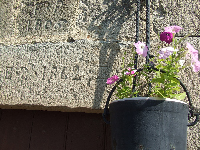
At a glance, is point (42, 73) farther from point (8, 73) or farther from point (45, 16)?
point (45, 16)

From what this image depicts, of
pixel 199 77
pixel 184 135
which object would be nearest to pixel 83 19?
pixel 199 77

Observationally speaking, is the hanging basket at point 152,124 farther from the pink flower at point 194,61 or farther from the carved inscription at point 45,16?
the carved inscription at point 45,16

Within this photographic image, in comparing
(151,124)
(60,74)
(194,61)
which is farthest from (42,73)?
(194,61)

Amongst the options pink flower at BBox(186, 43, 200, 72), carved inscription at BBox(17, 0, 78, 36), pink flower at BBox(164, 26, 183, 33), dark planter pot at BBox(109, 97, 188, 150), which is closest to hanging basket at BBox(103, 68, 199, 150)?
dark planter pot at BBox(109, 97, 188, 150)

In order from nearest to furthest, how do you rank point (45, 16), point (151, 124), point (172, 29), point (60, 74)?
1. point (151, 124)
2. point (172, 29)
3. point (60, 74)
4. point (45, 16)

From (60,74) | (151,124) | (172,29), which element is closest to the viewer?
(151,124)

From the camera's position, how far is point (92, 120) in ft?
5.04

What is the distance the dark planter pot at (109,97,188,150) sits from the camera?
1.00 meters

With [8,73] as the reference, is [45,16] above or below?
above

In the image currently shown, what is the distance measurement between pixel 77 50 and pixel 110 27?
0.24 m

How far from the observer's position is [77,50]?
144cm

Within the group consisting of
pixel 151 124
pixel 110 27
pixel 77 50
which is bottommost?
pixel 151 124

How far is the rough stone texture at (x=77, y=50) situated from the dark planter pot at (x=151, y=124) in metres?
0.33

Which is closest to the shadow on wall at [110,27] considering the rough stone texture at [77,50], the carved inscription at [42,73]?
the rough stone texture at [77,50]
